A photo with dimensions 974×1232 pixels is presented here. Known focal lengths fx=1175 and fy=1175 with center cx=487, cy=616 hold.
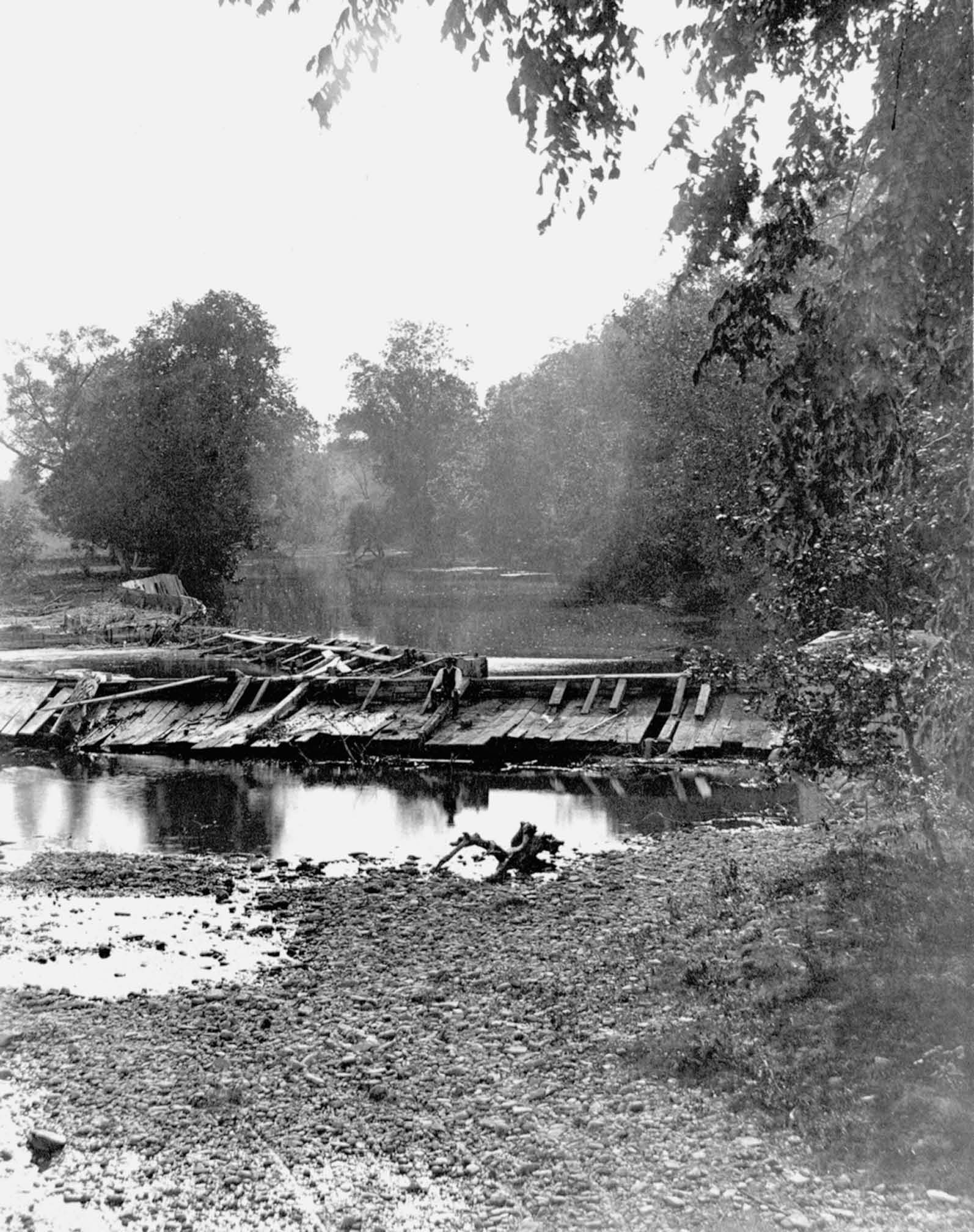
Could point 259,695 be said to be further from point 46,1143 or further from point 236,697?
point 46,1143

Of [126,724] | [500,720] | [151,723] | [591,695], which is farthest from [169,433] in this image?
[591,695]

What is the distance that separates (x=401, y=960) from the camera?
9.85 metres

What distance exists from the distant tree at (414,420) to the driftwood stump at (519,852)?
43.3m


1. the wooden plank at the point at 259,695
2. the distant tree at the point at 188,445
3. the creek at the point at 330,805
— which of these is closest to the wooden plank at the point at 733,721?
the creek at the point at 330,805

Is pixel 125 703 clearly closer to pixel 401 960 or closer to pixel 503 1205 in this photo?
pixel 401 960

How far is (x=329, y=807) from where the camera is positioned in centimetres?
1883

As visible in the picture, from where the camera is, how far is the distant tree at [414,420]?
181ft

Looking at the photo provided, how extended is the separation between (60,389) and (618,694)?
79.3 feet

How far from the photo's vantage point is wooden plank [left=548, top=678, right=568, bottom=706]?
2297cm

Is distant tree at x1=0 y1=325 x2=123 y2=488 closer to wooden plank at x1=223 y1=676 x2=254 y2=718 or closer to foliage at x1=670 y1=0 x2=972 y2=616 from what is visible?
wooden plank at x1=223 y1=676 x2=254 y2=718

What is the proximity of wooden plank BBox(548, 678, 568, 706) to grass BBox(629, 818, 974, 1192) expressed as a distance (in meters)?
13.2

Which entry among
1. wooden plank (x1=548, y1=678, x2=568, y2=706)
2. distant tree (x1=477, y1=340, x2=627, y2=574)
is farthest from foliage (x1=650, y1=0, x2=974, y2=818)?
distant tree (x1=477, y1=340, x2=627, y2=574)

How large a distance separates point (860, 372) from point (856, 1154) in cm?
427

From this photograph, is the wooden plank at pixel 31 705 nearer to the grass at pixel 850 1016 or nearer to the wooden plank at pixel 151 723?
the wooden plank at pixel 151 723
